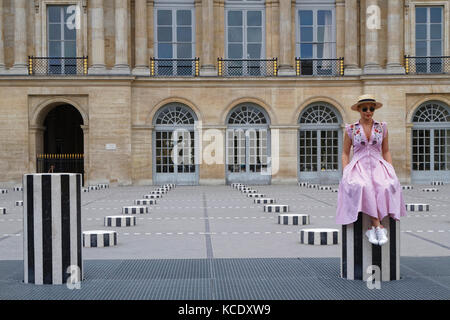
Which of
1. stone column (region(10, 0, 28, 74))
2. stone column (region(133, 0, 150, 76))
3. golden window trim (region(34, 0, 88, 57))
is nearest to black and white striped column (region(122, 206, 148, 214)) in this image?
stone column (region(133, 0, 150, 76))

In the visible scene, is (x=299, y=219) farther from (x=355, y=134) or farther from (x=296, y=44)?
(x=296, y=44)

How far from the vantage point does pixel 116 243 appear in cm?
1241

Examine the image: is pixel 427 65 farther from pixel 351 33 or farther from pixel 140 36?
pixel 140 36

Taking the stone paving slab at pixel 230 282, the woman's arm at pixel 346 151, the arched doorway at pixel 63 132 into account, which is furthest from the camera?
the arched doorway at pixel 63 132

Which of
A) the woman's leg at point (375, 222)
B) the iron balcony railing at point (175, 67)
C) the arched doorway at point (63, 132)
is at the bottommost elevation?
the woman's leg at point (375, 222)

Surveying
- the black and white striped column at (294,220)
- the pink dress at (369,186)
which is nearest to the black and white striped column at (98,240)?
the black and white striped column at (294,220)

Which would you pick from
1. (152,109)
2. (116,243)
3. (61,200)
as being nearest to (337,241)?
(116,243)

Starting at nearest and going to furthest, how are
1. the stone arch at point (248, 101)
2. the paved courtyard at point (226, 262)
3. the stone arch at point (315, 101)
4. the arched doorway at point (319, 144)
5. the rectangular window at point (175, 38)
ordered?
the paved courtyard at point (226, 262), the stone arch at point (248, 101), the stone arch at point (315, 101), the rectangular window at point (175, 38), the arched doorway at point (319, 144)

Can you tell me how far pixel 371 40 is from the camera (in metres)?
37.8

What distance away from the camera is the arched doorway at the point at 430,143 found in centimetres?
3856

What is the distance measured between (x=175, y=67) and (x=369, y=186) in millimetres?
31116

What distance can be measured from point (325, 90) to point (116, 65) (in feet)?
36.7

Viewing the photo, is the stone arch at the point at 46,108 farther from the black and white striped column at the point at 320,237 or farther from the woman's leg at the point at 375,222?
the woman's leg at the point at 375,222

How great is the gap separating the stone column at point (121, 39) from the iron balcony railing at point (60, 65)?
71.5 inches
